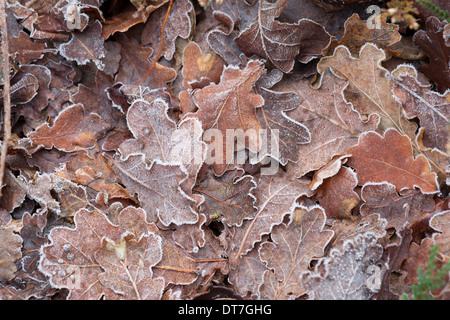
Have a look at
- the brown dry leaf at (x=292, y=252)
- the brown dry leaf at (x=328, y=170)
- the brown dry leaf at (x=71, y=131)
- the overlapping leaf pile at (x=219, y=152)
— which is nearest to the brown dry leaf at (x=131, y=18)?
the overlapping leaf pile at (x=219, y=152)

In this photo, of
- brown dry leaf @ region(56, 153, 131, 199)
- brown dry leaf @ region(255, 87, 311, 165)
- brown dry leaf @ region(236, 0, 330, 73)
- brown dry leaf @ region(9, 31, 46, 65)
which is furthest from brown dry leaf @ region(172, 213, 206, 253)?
brown dry leaf @ region(9, 31, 46, 65)

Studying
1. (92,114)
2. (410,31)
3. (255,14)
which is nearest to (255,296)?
(92,114)

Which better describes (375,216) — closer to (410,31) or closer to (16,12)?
(410,31)

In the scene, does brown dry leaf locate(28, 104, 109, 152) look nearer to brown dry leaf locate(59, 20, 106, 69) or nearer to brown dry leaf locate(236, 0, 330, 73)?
brown dry leaf locate(59, 20, 106, 69)

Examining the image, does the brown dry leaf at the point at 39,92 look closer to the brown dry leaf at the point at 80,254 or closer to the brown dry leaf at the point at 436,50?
the brown dry leaf at the point at 80,254

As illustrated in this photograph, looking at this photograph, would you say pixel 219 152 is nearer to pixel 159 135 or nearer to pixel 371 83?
pixel 159 135
